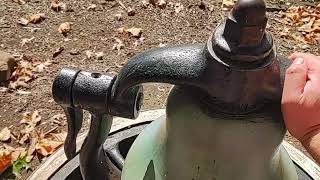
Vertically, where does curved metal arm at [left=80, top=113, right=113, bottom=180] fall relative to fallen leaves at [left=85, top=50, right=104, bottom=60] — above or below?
above

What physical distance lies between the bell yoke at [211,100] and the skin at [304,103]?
0.02m

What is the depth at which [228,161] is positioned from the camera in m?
0.88

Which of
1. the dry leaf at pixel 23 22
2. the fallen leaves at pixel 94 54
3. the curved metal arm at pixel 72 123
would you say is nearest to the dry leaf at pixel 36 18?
the dry leaf at pixel 23 22

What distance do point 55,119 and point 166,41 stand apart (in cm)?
75

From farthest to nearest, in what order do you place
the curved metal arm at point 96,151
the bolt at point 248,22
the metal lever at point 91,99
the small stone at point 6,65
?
the small stone at point 6,65, the curved metal arm at point 96,151, the metal lever at point 91,99, the bolt at point 248,22

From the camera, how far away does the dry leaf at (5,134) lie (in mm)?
2375

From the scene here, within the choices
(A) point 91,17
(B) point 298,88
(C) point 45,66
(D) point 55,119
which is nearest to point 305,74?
(B) point 298,88

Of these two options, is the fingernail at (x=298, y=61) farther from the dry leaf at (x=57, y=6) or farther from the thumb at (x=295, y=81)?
the dry leaf at (x=57, y=6)

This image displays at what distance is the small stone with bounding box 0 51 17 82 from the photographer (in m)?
2.59

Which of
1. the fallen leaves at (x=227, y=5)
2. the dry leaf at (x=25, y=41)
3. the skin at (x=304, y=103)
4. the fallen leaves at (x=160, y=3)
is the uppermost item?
the skin at (x=304, y=103)

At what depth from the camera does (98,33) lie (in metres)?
2.93

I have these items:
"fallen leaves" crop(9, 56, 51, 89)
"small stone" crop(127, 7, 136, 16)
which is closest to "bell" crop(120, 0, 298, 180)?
"fallen leaves" crop(9, 56, 51, 89)

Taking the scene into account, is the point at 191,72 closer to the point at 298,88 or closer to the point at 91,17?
the point at 298,88

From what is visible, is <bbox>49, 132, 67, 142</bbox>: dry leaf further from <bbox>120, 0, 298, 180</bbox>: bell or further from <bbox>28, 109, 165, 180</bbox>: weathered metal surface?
<bbox>120, 0, 298, 180</bbox>: bell
